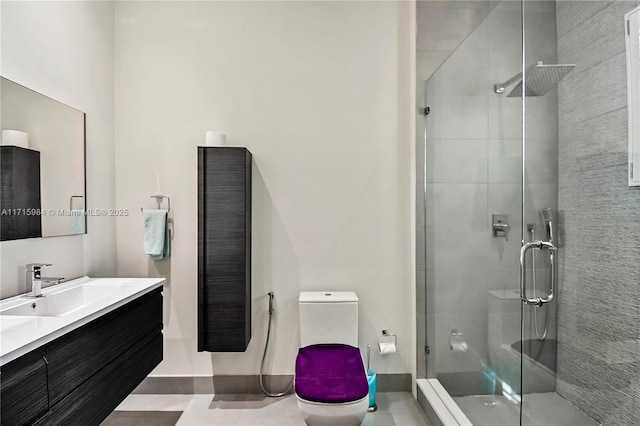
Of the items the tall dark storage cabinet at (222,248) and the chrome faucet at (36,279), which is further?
the tall dark storage cabinet at (222,248)

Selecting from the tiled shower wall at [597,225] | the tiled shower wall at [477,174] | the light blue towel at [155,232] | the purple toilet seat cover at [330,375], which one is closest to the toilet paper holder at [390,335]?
the tiled shower wall at [477,174]

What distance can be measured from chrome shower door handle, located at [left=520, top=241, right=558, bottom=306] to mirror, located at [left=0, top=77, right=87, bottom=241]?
2.36 m

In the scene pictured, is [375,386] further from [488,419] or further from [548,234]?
[548,234]

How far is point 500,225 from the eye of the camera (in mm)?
1799

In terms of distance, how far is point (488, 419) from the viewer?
186 centimetres

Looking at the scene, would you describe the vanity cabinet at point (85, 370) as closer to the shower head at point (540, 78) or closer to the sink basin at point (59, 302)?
the sink basin at point (59, 302)

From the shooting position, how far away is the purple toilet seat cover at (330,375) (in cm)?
183

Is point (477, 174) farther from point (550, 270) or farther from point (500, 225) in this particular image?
point (550, 270)

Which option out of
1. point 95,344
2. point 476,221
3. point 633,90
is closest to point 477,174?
point 476,221

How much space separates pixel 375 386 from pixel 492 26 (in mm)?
2244

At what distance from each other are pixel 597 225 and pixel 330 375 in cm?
145

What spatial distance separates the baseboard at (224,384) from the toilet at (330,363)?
441 millimetres

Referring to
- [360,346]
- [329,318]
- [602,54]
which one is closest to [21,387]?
[329,318]

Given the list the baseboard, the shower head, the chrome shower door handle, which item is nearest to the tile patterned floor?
the baseboard
